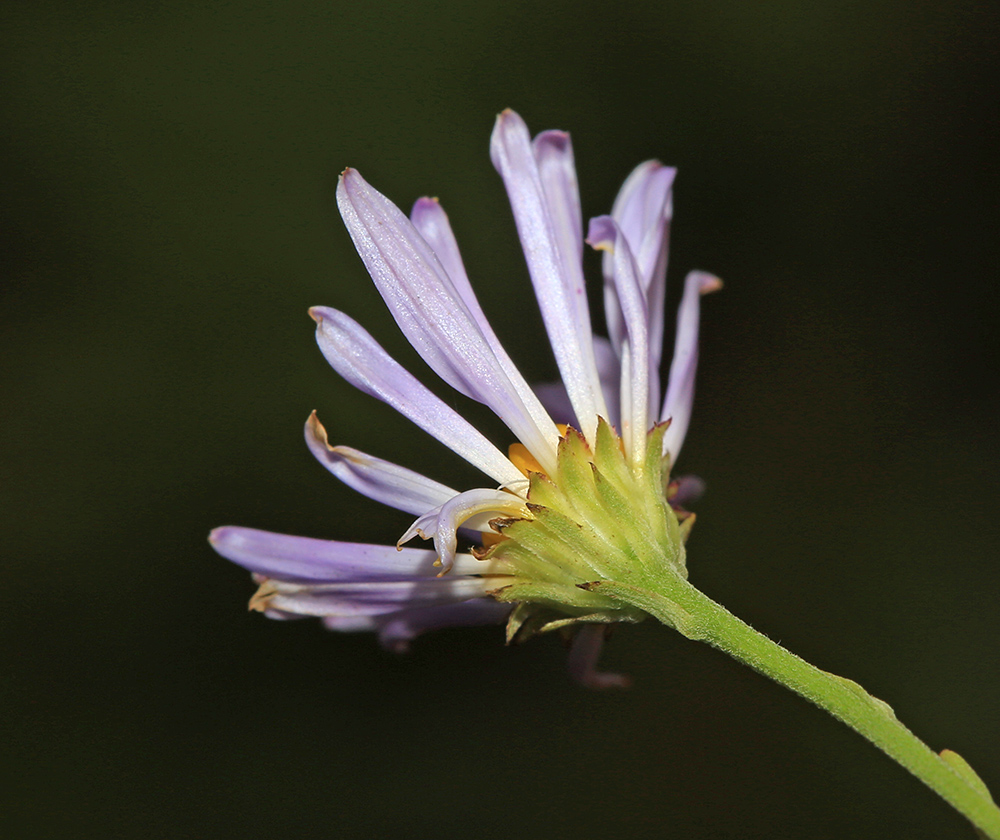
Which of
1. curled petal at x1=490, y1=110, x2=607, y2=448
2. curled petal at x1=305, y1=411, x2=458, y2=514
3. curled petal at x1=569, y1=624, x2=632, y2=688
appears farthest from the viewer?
curled petal at x1=569, y1=624, x2=632, y2=688

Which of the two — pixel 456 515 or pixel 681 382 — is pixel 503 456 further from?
pixel 681 382

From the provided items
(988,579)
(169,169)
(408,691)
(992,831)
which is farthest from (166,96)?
(992,831)

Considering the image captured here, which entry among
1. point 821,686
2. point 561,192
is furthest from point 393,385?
point 821,686

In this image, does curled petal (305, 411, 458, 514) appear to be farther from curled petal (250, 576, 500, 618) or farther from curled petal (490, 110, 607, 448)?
curled petal (490, 110, 607, 448)

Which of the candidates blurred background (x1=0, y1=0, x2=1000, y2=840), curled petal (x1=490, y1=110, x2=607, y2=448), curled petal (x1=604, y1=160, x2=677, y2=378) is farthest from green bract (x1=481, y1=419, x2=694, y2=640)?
blurred background (x1=0, y1=0, x2=1000, y2=840)

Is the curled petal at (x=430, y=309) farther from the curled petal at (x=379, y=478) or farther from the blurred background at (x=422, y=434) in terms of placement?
the blurred background at (x=422, y=434)

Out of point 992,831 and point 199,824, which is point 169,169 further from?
point 992,831

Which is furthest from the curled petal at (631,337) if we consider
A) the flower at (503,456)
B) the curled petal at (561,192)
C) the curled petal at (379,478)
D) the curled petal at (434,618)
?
the curled petal at (434,618)

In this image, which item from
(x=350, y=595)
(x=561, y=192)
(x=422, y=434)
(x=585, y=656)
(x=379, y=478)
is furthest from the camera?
(x=422, y=434)
